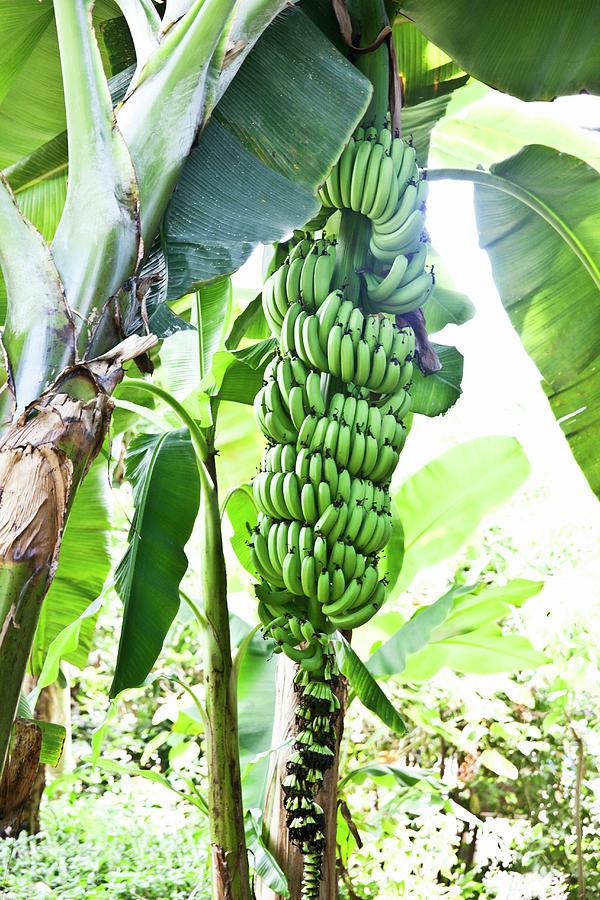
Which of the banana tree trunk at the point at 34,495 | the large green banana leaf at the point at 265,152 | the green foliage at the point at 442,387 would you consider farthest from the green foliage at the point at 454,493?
the banana tree trunk at the point at 34,495

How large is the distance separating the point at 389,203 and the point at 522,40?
1.62 ft

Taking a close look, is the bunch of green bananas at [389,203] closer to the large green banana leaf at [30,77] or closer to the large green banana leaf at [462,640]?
the large green banana leaf at [30,77]

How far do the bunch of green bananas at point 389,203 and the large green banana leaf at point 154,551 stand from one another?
52 centimetres

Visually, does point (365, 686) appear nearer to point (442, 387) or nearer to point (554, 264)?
point (442, 387)

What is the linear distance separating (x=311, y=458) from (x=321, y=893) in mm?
901

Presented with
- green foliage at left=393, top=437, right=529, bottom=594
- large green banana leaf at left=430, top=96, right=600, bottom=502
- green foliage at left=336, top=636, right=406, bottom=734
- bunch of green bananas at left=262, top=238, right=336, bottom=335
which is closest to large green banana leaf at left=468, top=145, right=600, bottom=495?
large green banana leaf at left=430, top=96, right=600, bottom=502

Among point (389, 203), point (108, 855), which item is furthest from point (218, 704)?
point (108, 855)

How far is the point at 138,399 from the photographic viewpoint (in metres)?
1.78

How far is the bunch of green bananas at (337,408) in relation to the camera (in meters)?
1.03

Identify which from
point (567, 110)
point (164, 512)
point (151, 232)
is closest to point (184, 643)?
point (164, 512)

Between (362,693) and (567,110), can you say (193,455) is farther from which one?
(567,110)

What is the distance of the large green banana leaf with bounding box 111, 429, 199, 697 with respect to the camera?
1.28 meters

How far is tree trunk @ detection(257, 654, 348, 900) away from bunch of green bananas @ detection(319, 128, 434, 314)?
0.74 meters

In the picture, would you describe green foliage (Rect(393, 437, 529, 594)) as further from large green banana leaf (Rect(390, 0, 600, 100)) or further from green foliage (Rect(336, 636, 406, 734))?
large green banana leaf (Rect(390, 0, 600, 100))
